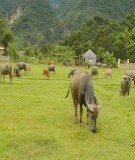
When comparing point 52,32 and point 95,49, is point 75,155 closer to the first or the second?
point 95,49

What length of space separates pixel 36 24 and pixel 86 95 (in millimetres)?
117056

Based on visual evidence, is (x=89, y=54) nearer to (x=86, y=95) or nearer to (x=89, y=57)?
(x=89, y=57)

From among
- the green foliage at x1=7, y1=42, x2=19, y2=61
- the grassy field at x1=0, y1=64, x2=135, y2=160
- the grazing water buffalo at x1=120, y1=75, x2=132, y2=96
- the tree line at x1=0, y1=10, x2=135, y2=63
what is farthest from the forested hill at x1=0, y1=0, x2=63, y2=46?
the grassy field at x1=0, y1=64, x2=135, y2=160

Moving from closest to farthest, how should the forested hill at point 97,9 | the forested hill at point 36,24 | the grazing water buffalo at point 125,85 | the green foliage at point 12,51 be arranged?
the grazing water buffalo at point 125,85, the green foliage at point 12,51, the forested hill at point 36,24, the forested hill at point 97,9

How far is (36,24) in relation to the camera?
131 metres

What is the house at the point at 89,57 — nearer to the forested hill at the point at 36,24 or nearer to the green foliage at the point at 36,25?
the green foliage at the point at 36,25

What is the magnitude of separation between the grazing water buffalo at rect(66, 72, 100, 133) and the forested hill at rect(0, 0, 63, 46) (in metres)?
106

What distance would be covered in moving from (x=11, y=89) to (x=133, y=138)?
Answer: 14.9 m

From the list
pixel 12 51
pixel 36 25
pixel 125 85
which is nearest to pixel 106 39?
pixel 12 51

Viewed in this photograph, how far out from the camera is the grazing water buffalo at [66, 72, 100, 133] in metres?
15.2

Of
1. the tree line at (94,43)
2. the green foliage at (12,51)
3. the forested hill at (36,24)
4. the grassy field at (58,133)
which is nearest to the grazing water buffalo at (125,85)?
the grassy field at (58,133)

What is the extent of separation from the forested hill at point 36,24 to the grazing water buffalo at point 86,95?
347 ft

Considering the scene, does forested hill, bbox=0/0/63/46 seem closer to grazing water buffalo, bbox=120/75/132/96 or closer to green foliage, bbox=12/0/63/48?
green foliage, bbox=12/0/63/48

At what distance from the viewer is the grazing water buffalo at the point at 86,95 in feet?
49.8
